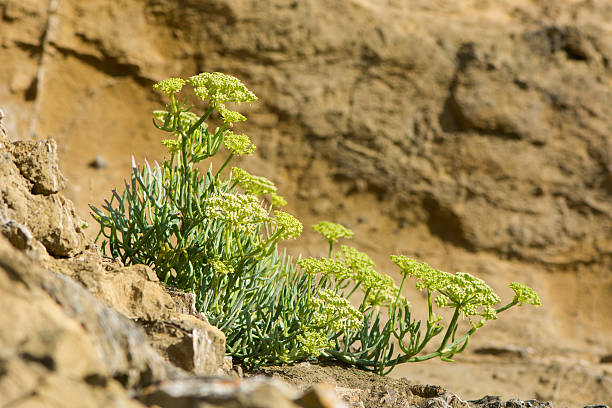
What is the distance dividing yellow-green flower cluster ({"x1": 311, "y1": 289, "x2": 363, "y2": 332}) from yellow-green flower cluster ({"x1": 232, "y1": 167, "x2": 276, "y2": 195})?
0.53 meters

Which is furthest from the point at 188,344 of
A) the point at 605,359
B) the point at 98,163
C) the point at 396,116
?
the point at 605,359

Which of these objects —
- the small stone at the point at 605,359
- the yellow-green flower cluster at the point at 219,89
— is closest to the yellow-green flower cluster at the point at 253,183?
the yellow-green flower cluster at the point at 219,89

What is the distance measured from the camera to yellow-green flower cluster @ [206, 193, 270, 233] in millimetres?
2465

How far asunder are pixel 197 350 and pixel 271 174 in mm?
6029

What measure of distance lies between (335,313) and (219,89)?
3.47 ft

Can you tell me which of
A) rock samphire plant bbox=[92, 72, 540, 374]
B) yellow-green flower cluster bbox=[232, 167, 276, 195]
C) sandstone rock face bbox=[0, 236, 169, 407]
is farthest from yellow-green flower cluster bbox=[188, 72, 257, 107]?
sandstone rock face bbox=[0, 236, 169, 407]

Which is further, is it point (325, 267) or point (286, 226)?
point (325, 267)

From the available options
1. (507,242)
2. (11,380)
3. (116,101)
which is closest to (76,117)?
(116,101)

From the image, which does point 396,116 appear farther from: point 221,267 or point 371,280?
point 221,267

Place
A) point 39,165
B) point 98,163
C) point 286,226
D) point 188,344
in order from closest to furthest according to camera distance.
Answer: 1. point 188,344
2. point 39,165
3. point 286,226
4. point 98,163

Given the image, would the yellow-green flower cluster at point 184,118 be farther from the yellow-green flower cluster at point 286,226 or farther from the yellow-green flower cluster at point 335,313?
the yellow-green flower cluster at point 335,313

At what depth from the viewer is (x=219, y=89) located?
2.64m

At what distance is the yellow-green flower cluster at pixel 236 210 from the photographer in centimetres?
246

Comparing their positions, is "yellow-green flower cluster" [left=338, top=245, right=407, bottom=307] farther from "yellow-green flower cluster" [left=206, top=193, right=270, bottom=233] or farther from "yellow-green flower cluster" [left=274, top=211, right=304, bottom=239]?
"yellow-green flower cluster" [left=206, top=193, right=270, bottom=233]
